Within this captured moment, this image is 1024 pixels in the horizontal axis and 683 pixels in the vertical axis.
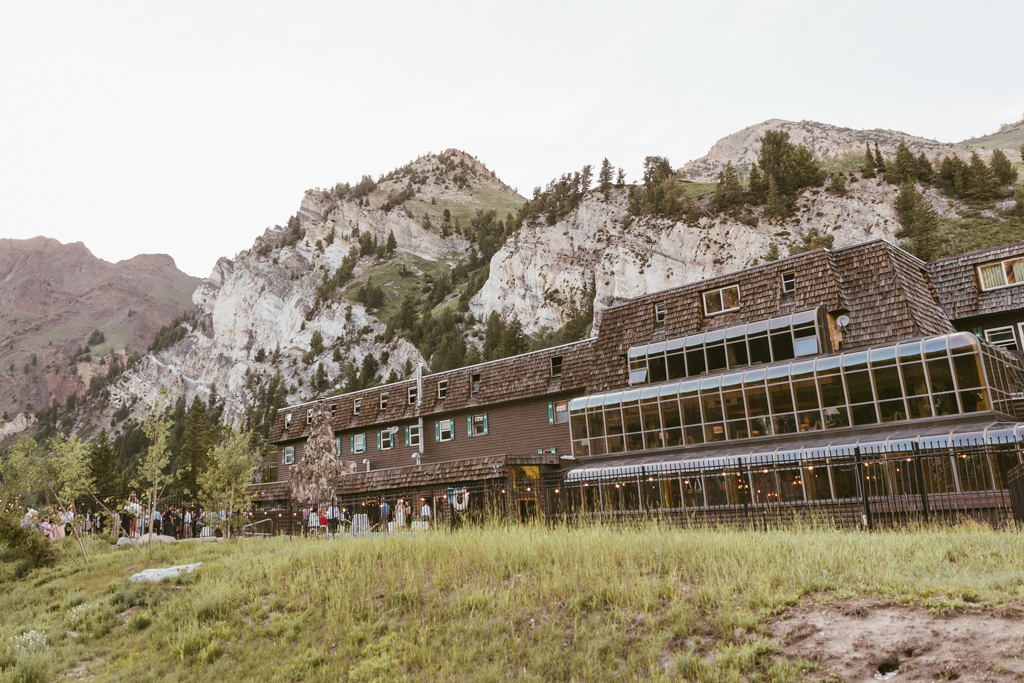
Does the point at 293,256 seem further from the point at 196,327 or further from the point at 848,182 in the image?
the point at 848,182

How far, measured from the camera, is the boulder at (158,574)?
48.0 ft

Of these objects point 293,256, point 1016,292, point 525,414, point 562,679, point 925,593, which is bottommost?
point 562,679

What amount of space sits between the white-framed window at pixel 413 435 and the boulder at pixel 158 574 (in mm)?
25901

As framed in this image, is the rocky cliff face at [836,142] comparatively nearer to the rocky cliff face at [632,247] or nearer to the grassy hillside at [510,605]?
the rocky cliff face at [632,247]

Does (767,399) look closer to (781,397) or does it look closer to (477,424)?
(781,397)

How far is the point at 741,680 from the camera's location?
6.96m

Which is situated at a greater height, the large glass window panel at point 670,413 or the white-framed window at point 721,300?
the white-framed window at point 721,300

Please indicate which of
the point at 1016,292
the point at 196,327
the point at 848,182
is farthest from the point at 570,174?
the point at 196,327

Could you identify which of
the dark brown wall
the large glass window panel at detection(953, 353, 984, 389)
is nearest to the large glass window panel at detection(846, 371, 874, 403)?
the large glass window panel at detection(953, 353, 984, 389)

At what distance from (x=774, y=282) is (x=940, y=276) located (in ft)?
24.8

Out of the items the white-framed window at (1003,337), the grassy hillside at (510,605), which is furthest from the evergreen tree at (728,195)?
the grassy hillside at (510,605)

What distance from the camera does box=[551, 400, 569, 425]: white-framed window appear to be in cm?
3466

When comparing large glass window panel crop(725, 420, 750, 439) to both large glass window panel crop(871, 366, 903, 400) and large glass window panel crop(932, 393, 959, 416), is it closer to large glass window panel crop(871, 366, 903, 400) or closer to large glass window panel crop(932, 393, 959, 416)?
large glass window panel crop(871, 366, 903, 400)

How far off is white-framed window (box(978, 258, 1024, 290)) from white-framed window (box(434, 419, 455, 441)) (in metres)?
27.4
